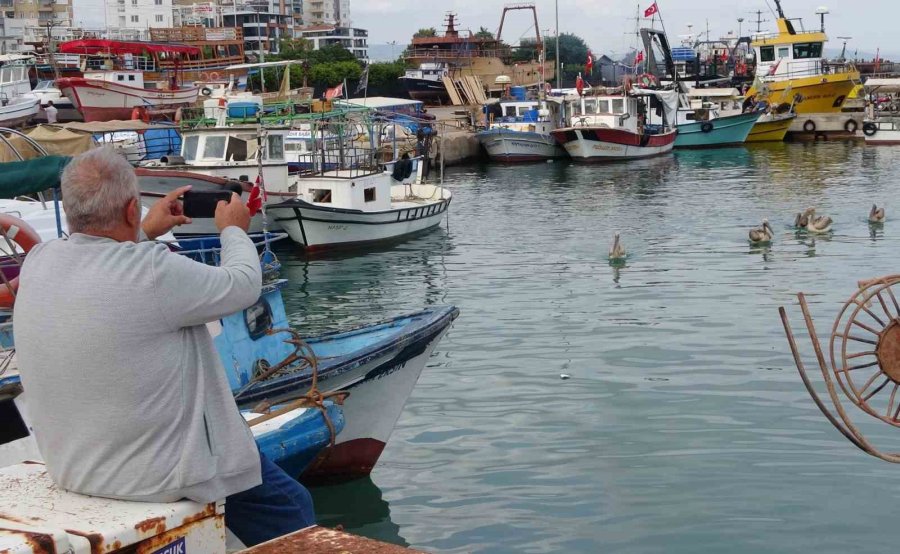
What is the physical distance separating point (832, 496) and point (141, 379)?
6269 millimetres

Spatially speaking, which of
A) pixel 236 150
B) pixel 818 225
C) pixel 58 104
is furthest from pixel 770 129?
pixel 236 150

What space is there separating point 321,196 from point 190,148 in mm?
2978

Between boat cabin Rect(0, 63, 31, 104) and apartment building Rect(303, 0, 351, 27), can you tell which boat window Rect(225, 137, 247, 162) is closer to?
boat cabin Rect(0, 63, 31, 104)

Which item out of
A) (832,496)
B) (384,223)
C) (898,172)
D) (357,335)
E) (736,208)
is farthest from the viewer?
(898,172)

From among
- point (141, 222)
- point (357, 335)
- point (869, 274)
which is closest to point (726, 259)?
point (869, 274)

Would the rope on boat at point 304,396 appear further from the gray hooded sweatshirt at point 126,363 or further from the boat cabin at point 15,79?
the boat cabin at point 15,79

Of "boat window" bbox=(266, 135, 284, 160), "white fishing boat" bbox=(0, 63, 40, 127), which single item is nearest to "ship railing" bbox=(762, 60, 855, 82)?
"white fishing boat" bbox=(0, 63, 40, 127)

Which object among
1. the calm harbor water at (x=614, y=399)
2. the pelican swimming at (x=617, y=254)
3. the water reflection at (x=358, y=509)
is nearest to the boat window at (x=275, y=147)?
the calm harbor water at (x=614, y=399)

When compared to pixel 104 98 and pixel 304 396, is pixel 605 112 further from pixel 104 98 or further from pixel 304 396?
pixel 304 396

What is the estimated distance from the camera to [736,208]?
89.4 feet

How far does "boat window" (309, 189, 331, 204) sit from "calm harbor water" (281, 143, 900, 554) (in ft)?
4.82

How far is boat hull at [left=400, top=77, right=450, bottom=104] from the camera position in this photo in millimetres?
67438

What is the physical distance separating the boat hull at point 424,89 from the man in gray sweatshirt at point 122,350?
64.2 m

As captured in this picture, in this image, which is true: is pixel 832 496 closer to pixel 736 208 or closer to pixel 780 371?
pixel 780 371
